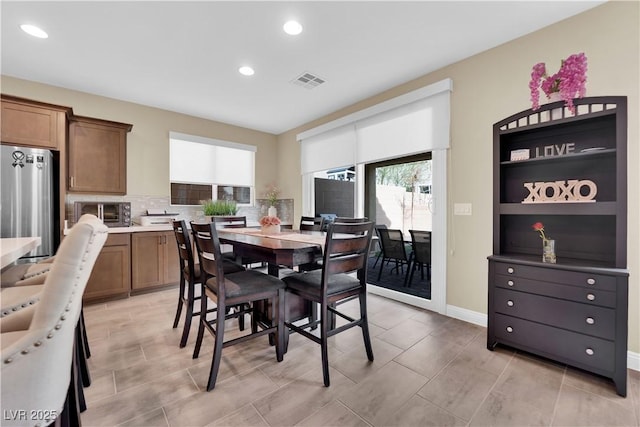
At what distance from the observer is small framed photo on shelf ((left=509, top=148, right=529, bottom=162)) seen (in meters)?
2.12

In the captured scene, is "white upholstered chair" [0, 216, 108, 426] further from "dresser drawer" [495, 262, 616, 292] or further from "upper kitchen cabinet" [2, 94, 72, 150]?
"upper kitchen cabinet" [2, 94, 72, 150]

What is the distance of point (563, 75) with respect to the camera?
1.84 m

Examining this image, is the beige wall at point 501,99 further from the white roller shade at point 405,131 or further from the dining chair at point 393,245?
the dining chair at point 393,245

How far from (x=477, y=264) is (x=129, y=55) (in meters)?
3.92

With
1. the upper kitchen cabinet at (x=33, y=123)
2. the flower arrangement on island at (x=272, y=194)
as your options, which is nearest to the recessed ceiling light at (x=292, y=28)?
the upper kitchen cabinet at (x=33, y=123)

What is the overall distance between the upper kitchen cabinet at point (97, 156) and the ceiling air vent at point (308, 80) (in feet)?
7.46

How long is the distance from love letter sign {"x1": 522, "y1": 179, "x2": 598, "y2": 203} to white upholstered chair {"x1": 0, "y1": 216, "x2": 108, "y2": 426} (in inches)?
105

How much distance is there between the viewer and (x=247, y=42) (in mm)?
2459

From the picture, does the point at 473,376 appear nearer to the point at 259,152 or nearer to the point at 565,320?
the point at 565,320

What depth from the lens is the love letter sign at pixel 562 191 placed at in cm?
191

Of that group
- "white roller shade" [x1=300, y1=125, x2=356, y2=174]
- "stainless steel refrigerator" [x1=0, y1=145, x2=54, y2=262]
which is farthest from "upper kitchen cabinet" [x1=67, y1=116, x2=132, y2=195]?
"white roller shade" [x1=300, y1=125, x2=356, y2=174]

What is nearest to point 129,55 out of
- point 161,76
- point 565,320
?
point 161,76

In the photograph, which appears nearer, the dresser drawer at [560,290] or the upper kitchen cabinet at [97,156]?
the dresser drawer at [560,290]

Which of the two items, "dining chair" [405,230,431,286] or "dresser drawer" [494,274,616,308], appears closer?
"dresser drawer" [494,274,616,308]
